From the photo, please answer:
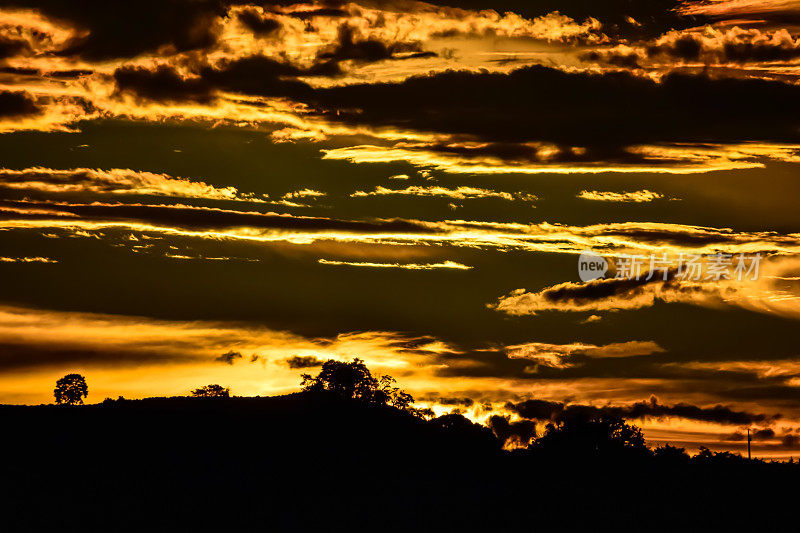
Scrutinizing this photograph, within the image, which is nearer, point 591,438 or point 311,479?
point 311,479

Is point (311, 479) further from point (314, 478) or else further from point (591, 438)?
point (591, 438)

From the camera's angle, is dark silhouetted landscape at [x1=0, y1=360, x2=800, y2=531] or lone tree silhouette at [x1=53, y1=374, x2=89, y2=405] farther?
lone tree silhouette at [x1=53, y1=374, x2=89, y2=405]

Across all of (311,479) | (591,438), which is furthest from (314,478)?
(591,438)

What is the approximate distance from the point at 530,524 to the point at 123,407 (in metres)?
44.1

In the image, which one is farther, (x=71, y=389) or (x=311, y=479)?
(x=71, y=389)

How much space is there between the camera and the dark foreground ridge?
72.6m

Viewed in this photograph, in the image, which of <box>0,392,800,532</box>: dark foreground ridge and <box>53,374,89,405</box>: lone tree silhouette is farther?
<box>53,374,89,405</box>: lone tree silhouette

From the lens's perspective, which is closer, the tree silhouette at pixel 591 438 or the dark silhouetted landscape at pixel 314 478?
the dark silhouetted landscape at pixel 314 478

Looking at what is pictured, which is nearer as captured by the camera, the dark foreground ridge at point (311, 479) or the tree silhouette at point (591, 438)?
the dark foreground ridge at point (311, 479)

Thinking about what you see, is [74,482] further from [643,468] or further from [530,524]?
[643,468]

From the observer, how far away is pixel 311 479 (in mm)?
84750

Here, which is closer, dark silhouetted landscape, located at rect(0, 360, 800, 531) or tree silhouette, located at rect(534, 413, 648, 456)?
dark silhouetted landscape, located at rect(0, 360, 800, 531)

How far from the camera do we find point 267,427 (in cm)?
9912

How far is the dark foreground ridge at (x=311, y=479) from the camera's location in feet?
238
